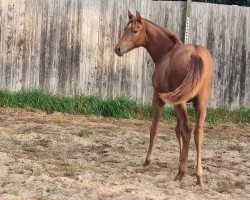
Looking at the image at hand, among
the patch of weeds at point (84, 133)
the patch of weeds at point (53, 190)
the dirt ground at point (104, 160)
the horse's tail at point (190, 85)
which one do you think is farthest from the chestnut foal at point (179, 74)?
the patch of weeds at point (84, 133)

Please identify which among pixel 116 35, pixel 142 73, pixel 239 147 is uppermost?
pixel 116 35

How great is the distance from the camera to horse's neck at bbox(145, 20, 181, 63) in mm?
7613

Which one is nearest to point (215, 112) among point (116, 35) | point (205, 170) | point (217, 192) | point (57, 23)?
point (116, 35)

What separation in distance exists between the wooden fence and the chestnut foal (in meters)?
3.67

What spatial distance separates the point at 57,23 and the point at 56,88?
3.89ft

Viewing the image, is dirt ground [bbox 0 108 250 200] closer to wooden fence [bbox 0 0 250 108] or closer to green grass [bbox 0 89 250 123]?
green grass [bbox 0 89 250 123]

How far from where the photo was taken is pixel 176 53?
6836 mm

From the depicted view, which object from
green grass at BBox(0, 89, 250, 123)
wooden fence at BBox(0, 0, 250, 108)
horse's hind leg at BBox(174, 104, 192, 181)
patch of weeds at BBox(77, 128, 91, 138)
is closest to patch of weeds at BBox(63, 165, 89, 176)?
horse's hind leg at BBox(174, 104, 192, 181)

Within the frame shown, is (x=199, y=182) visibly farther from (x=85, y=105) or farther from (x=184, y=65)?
(x=85, y=105)

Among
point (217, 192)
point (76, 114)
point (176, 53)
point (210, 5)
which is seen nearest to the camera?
point (217, 192)

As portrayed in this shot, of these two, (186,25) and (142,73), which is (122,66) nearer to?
(142,73)

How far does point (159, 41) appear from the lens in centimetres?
767

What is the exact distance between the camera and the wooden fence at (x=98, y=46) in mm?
11047

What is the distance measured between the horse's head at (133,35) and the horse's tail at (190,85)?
1.40 meters
